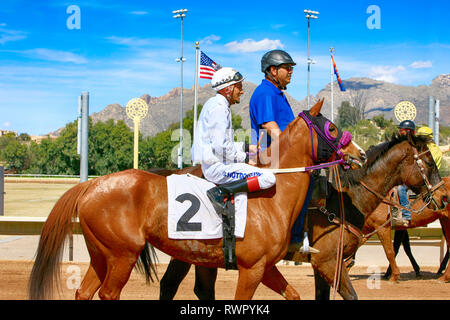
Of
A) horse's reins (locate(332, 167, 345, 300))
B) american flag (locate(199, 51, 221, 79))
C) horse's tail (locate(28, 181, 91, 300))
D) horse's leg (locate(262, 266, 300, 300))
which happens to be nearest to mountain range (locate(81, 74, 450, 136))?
american flag (locate(199, 51, 221, 79))

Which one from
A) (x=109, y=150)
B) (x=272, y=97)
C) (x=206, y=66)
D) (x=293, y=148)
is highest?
(x=206, y=66)

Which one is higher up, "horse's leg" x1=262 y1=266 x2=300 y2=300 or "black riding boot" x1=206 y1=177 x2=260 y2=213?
"black riding boot" x1=206 y1=177 x2=260 y2=213

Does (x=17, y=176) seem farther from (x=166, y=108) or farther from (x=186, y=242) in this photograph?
(x=166, y=108)

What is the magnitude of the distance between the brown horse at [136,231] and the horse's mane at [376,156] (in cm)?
116

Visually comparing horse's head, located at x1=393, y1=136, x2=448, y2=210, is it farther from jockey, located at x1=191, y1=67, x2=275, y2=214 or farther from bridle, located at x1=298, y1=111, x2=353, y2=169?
jockey, located at x1=191, y1=67, x2=275, y2=214

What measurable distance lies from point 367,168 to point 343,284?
1.44 meters

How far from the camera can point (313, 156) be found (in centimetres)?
464

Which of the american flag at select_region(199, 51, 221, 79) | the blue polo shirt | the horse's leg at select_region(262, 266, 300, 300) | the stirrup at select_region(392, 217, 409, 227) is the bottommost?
the horse's leg at select_region(262, 266, 300, 300)

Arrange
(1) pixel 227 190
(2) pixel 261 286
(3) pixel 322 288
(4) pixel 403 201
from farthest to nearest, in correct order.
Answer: (2) pixel 261 286 → (4) pixel 403 201 → (3) pixel 322 288 → (1) pixel 227 190

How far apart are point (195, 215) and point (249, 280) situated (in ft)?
2.38

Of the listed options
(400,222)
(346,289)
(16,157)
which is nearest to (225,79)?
(346,289)

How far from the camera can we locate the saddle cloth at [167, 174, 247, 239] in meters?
4.19

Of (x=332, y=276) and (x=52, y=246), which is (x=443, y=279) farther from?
(x=52, y=246)

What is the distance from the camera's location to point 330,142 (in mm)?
4574
